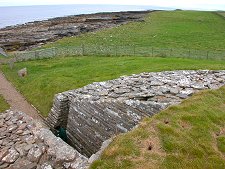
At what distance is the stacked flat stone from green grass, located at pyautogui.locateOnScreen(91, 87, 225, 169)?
69.3 inches

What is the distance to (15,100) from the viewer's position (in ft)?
81.3

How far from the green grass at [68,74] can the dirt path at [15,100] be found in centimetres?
48

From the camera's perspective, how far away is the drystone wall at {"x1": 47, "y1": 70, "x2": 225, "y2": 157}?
15680 mm

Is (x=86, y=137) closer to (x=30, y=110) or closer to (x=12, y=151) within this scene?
(x=12, y=151)

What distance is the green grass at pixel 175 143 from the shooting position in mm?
10523

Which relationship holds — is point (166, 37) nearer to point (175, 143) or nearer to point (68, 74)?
point (68, 74)

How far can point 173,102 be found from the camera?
1548 centimetres

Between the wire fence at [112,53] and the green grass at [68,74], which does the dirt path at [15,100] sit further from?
the wire fence at [112,53]

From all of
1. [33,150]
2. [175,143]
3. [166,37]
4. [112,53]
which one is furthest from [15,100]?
[166,37]

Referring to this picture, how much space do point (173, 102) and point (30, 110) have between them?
38.9 feet

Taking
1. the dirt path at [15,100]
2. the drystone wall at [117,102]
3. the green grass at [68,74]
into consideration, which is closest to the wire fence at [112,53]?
the green grass at [68,74]

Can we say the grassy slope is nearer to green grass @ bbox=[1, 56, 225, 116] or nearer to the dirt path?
green grass @ bbox=[1, 56, 225, 116]

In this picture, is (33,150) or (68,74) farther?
(68,74)

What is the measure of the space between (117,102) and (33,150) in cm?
499
